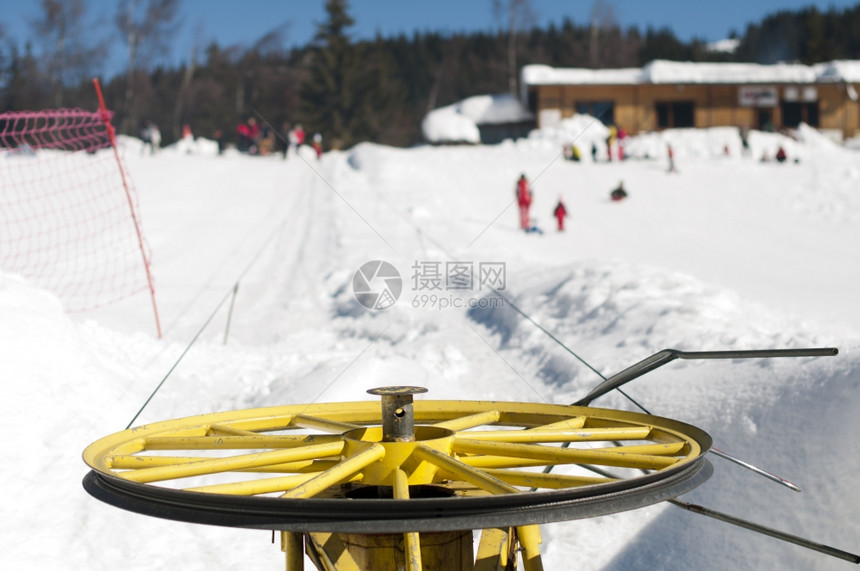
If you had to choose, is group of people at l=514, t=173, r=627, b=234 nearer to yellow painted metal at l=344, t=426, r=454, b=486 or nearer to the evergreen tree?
yellow painted metal at l=344, t=426, r=454, b=486

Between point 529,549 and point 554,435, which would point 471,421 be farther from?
point 529,549

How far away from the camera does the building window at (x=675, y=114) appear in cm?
4706

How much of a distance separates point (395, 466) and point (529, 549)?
0.55 meters

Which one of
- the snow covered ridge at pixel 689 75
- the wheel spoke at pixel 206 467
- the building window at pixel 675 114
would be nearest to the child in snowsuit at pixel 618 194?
the snow covered ridge at pixel 689 75

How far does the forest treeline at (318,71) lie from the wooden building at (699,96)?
50.3ft

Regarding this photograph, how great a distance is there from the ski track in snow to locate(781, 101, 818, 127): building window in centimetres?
2867

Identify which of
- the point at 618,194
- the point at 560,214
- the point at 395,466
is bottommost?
the point at 618,194

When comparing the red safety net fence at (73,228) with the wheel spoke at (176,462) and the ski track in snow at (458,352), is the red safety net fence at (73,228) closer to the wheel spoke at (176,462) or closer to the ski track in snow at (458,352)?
the ski track in snow at (458,352)

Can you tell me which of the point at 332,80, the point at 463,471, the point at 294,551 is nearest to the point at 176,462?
the point at 294,551

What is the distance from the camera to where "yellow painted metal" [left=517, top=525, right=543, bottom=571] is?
2873mm

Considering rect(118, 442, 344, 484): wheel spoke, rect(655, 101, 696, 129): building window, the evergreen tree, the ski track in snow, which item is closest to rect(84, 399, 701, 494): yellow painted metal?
rect(118, 442, 344, 484): wheel spoke

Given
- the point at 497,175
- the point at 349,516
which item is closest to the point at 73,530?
the point at 349,516

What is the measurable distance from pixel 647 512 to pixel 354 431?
2.64 meters

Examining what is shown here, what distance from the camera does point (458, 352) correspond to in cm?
848
